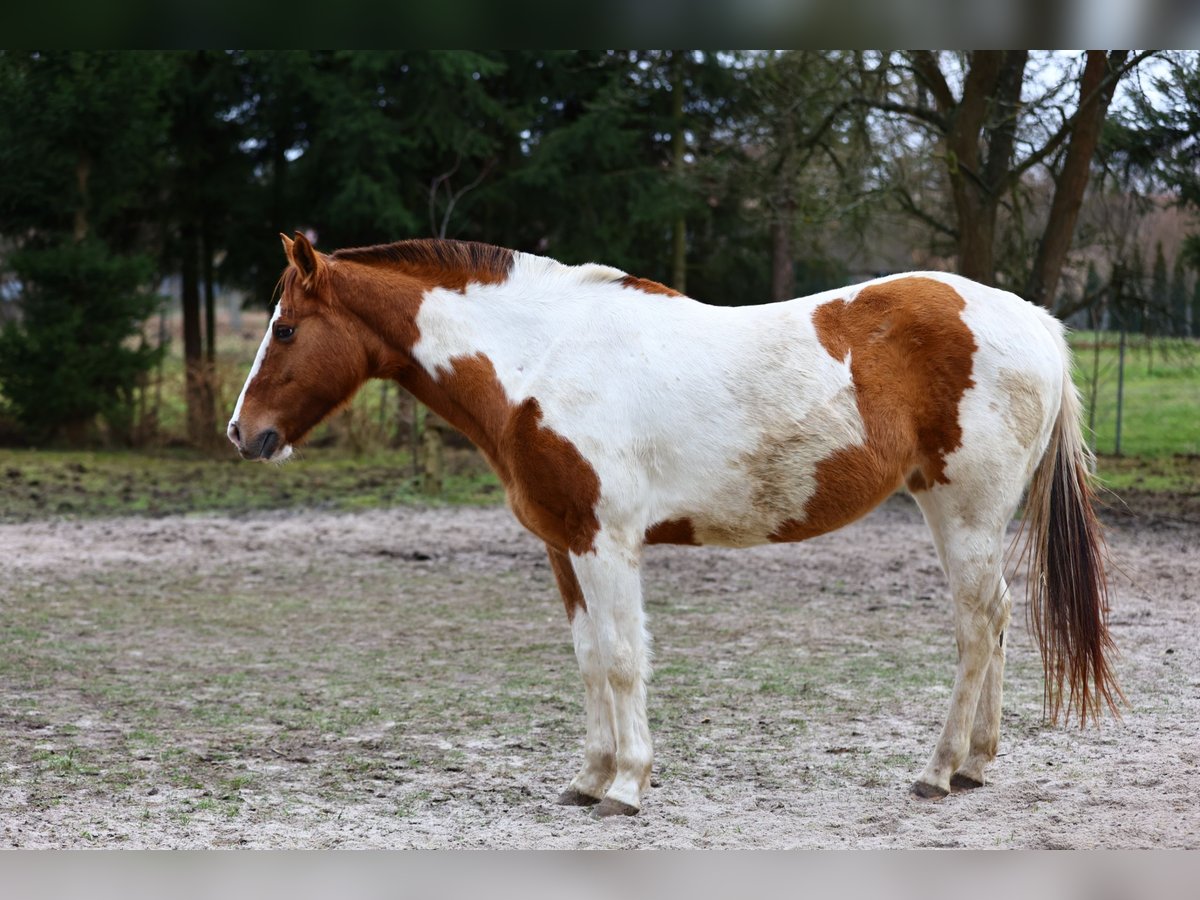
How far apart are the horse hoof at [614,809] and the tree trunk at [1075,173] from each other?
650cm

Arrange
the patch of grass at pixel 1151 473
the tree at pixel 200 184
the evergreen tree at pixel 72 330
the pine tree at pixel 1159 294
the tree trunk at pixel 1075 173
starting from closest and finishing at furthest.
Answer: the tree trunk at pixel 1075 173 → the pine tree at pixel 1159 294 → the patch of grass at pixel 1151 473 → the evergreen tree at pixel 72 330 → the tree at pixel 200 184

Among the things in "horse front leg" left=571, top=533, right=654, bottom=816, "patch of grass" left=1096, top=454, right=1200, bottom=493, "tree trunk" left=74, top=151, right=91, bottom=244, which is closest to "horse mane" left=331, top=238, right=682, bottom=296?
"horse front leg" left=571, top=533, right=654, bottom=816

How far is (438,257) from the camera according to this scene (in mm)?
4133

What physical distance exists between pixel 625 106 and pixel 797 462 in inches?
409

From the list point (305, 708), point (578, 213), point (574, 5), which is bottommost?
point (305, 708)

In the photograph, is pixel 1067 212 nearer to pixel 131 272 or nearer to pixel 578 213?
pixel 578 213

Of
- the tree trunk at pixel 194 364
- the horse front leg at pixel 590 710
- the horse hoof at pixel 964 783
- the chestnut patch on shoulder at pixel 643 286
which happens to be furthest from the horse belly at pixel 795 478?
the tree trunk at pixel 194 364

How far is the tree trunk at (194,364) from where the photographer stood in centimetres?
1398

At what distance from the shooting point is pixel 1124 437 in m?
14.4

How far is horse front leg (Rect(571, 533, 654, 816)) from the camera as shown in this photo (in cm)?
378

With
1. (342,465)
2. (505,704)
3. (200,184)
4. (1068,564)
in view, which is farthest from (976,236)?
(200,184)

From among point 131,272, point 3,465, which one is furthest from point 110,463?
point 131,272

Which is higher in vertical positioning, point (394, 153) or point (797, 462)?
point (394, 153)

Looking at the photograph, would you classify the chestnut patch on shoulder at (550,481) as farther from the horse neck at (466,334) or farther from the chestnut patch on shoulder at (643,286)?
the chestnut patch on shoulder at (643,286)
